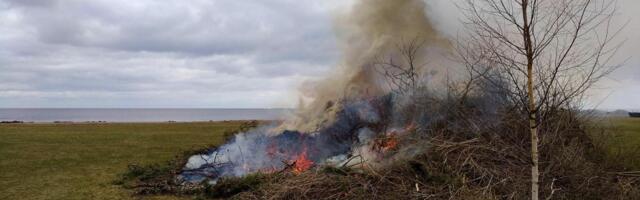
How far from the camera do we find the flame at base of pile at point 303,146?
1430cm

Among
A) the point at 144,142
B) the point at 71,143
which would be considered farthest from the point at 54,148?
the point at 144,142

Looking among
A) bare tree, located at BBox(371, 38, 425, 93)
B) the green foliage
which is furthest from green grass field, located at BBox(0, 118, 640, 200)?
bare tree, located at BBox(371, 38, 425, 93)

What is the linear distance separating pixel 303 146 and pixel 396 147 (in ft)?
12.8

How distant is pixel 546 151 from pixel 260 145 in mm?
8067

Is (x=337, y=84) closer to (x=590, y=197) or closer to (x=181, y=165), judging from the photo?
(x=181, y=165)

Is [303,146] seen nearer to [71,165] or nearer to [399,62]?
[399,62]

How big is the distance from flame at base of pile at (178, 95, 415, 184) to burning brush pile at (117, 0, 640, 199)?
0.04 m

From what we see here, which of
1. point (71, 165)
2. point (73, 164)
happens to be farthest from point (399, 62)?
point (73, 164)

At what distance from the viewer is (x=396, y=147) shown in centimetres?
1193

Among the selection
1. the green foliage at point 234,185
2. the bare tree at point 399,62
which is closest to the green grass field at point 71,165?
the green foliage at point 234,185

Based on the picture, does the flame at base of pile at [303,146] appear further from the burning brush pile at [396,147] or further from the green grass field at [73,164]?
the green grass field at [73,164]

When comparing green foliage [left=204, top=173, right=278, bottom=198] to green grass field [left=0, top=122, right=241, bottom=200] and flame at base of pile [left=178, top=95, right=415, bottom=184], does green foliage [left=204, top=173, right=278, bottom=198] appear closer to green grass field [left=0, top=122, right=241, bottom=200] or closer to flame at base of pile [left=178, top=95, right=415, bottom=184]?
flame at base of pile [left=178, top=95, right=415, bottom=184]

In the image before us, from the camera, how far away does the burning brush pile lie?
10.1 meters

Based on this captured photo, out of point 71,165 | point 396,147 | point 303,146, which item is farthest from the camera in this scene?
point 71,165
